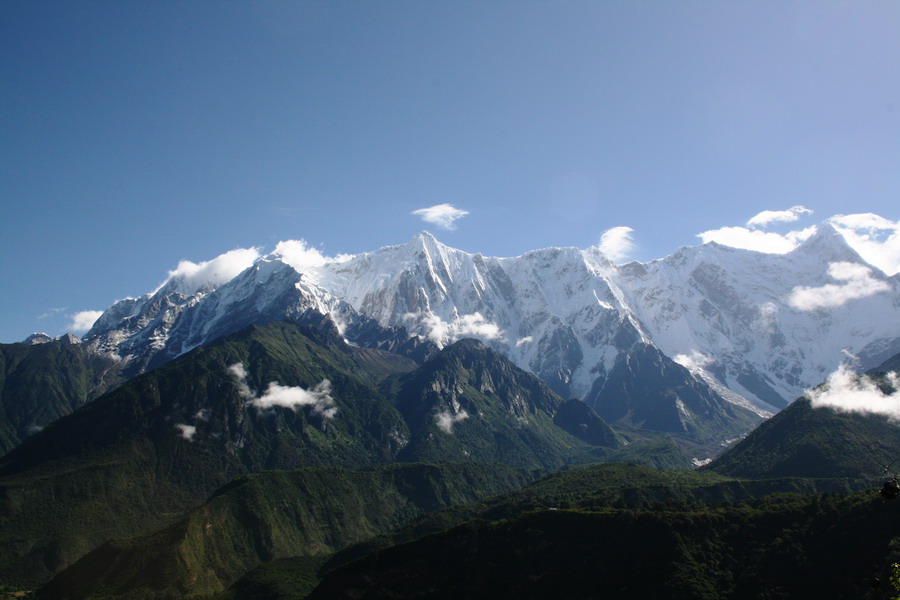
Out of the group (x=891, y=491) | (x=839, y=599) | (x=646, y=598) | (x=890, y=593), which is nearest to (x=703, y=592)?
(x=646, y=598)

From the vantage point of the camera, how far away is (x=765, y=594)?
195 metres

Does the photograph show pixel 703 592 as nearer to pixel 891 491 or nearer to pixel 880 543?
pixel 880 543

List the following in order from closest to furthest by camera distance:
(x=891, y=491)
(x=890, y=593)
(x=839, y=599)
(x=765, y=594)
Result: (x=891, y=491)
(x=890, y=593)
(x=839, y=599)
(x=765, y=594)

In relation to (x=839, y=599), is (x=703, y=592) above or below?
above

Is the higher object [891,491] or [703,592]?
[891,491]

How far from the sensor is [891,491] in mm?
54969

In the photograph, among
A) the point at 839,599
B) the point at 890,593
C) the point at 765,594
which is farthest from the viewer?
the point at 765,594

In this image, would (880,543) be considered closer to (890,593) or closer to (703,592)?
(890,593)

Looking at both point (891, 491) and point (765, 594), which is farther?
point (765, 594)

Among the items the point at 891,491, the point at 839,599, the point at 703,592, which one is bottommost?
the point at 839,599

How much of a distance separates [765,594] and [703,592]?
1688 cm

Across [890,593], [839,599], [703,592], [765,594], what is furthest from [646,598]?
[890,593]

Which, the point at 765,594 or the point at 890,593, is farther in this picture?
the point at 765,594

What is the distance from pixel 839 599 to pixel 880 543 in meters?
24.9
